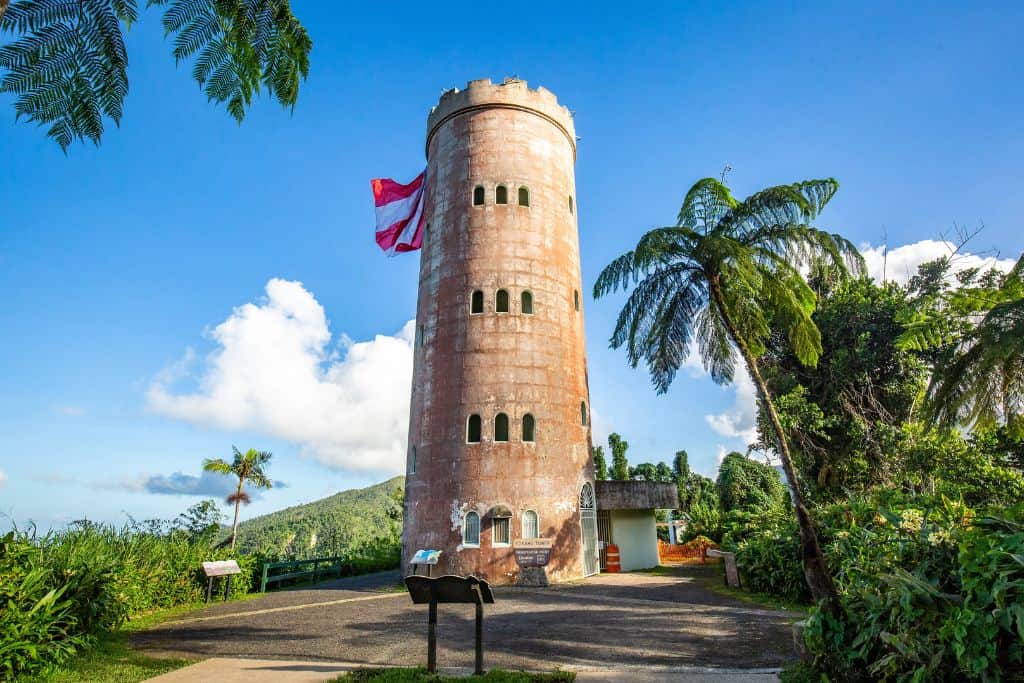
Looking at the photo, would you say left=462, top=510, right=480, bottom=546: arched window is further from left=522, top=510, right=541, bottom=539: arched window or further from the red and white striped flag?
the red and white striped flag

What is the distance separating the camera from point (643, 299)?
1587 centimetres

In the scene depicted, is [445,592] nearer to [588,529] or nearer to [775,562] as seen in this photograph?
[775,562]

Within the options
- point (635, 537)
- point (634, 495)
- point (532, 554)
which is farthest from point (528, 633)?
point (635, 537)

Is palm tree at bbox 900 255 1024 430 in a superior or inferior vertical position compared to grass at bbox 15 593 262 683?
superior

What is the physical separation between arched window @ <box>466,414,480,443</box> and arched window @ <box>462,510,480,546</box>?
2.47 m

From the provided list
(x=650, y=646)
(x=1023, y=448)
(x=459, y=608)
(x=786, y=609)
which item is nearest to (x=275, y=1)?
(x=650, y=646)

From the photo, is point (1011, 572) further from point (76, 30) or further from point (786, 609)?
point (76, 30)

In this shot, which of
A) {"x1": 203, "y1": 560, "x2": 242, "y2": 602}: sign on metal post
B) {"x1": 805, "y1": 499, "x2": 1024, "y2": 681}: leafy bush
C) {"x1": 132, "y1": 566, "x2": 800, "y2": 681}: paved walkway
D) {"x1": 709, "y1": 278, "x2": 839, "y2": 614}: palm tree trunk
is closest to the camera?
{"x1": 805, "y1": 499, "x2": 1024, "y2": 681}: leafy bush

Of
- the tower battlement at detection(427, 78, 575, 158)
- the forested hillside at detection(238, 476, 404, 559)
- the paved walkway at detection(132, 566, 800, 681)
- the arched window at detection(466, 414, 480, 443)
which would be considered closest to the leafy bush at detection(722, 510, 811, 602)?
the paved walkway at detection(132, 566, 800, 681)

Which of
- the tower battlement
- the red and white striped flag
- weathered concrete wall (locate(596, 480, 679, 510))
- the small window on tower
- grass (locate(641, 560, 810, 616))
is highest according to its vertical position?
the tower battlement

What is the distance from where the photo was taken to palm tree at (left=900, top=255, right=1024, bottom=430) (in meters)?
12.1

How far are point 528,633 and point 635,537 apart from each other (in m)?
15.5

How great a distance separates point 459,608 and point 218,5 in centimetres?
1294

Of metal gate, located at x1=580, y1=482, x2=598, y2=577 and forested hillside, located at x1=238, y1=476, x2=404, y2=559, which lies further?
forested hillside, located at x1=238, y1=476, x2=404, y2=559
